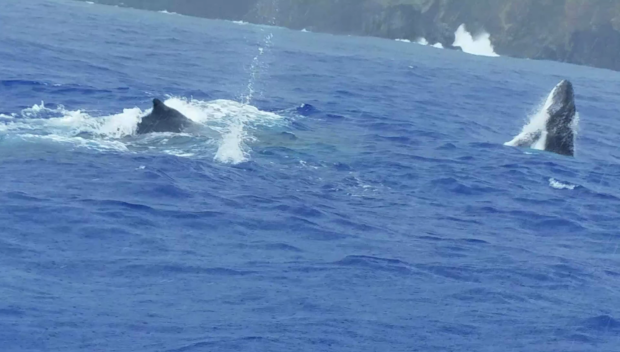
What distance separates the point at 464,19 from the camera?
103 m

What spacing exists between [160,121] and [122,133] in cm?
108

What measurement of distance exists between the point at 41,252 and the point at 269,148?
9559 millimetres

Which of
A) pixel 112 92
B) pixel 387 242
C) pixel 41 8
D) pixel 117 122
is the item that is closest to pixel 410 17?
pixel 41 8

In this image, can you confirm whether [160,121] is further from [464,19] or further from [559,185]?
[464,19]

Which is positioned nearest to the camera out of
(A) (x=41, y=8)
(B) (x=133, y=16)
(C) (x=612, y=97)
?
(C) (x=612, y=97)

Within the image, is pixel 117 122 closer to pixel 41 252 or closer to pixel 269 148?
pixel 269 148

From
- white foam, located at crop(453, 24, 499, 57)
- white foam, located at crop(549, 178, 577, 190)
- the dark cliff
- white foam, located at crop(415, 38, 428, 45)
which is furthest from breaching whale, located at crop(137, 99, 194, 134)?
the dark cliff

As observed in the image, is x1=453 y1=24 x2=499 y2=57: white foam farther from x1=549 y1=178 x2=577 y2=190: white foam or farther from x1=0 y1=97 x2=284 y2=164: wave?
x1=549 y1=178 x2=577 y2=190: white foam

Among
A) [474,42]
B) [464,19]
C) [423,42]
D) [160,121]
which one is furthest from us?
[464,19]

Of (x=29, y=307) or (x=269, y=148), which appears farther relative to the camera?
(x=269, y=148)

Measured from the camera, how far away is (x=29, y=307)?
13234mm

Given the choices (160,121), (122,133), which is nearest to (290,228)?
(122,133)

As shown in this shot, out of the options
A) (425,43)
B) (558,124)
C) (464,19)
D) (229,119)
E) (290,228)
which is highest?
(464,19)

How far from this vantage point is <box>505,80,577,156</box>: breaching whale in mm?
28562
